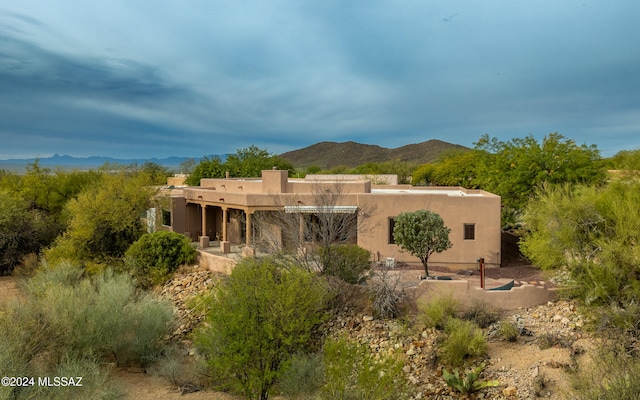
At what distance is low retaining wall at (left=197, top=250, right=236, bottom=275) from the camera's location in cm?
2233

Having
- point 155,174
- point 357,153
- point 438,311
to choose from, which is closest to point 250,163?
point 155,174

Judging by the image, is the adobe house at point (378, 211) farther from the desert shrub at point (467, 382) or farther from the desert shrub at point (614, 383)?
the desert shrub at point (614, 383)

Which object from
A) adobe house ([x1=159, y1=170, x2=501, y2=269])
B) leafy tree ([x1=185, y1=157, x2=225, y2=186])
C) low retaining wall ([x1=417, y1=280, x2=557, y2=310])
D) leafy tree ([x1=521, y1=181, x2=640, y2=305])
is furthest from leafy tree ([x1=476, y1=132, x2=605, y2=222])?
leafy tree ([x1=185, y1=157, x2=225, y2=186])

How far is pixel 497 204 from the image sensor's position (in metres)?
23.8

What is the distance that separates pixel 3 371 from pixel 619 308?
18270mm

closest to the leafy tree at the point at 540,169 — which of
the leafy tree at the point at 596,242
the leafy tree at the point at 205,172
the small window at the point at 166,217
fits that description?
the leafy tree at the point at 596,242

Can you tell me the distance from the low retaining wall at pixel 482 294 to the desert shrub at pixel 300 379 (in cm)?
570

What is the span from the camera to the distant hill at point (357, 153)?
4384 inches

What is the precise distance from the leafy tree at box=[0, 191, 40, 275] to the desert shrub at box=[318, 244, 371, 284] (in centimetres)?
2312

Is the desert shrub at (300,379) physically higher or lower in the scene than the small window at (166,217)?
lower

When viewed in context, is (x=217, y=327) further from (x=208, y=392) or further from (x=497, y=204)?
(x=497, y=204)

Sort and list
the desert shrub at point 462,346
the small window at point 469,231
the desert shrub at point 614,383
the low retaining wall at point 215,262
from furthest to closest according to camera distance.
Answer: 1. the small window at point 469,231
2. the low retaining wall at point 215,262
3. the desert shrub at point 462,346
4. the desert shrub at point 614,383

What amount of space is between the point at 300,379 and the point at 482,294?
825 cm

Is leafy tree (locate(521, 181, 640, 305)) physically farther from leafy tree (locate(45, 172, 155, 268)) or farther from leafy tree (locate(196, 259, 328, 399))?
leafy tree (locate(45, 172, 155, 268))
